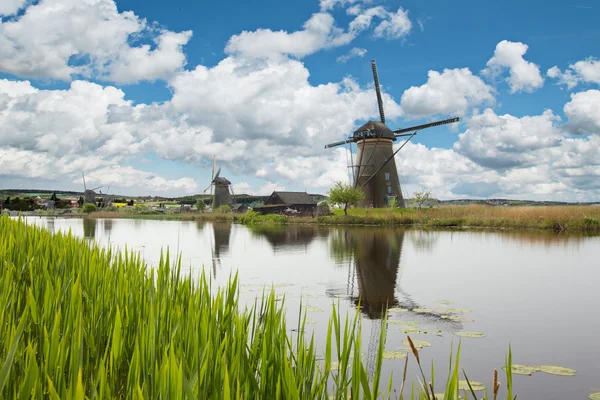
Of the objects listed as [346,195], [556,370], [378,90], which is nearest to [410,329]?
[556,370]

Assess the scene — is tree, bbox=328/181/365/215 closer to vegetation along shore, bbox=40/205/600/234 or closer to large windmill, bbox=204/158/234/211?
vegetation along shore, bbox=40/205/600/234

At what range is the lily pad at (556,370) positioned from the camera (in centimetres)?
439

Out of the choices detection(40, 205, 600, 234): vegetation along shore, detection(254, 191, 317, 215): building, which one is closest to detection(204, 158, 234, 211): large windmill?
detection(254, 191, 317, 215): building

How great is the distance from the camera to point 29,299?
110 inches

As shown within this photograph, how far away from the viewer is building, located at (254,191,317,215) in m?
53.6

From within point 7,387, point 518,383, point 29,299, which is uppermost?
point 29,299

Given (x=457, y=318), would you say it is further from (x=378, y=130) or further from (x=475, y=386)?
(x=378, y=130)

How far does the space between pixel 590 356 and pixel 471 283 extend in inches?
182

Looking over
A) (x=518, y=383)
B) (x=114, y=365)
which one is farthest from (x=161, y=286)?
(x=518, y=383)

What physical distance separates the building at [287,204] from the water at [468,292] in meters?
36.4

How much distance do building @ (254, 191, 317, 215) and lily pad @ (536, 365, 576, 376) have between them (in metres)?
47.6

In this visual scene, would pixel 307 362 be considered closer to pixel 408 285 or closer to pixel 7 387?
pixel 7 387

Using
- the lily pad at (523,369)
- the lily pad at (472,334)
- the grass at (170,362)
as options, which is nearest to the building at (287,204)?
the lily pad at (472,334)

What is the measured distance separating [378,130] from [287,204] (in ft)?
58.7
